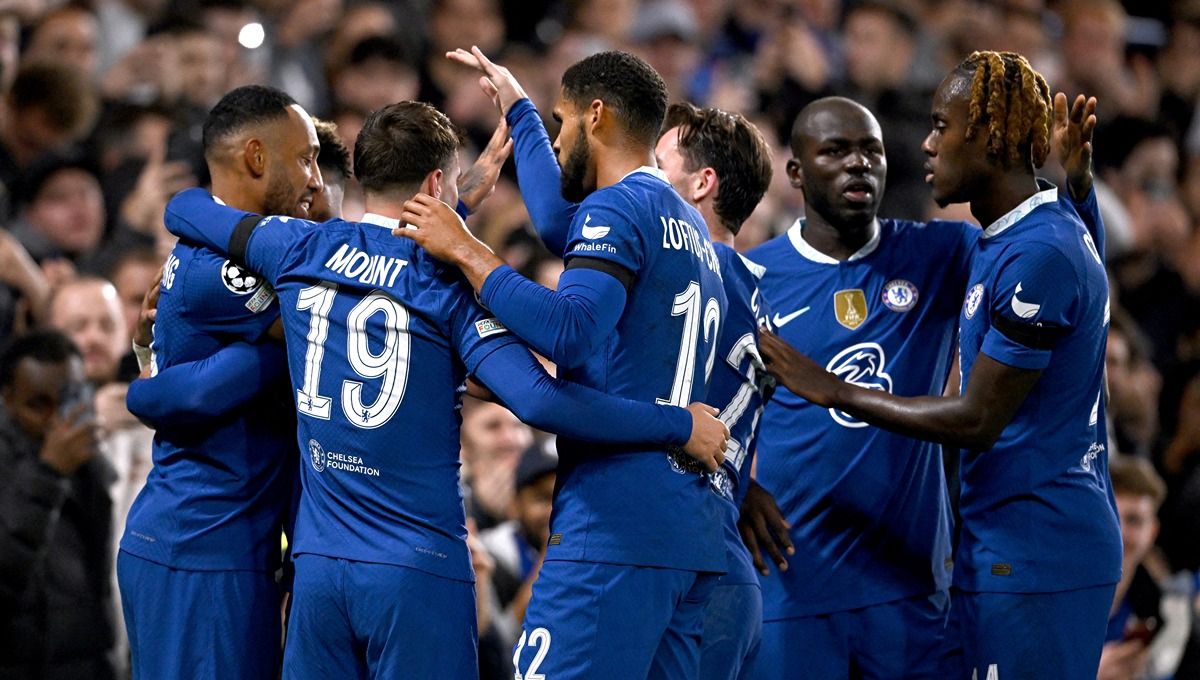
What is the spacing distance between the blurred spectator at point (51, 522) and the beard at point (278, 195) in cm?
210

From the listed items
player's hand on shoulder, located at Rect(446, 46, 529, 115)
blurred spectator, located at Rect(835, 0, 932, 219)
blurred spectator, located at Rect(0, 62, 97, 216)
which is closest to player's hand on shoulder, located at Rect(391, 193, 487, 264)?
player's hand on shoulder, located at Rect(446, 46, 529, 115)

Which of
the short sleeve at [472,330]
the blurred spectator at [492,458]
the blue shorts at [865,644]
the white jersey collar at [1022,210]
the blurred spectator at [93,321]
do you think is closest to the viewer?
the short sleeve at [472,330]

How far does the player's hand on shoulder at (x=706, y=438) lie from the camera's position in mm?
4844

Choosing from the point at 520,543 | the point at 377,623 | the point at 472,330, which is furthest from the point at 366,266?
the point at 520,543

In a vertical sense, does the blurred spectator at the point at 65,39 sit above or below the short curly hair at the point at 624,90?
above

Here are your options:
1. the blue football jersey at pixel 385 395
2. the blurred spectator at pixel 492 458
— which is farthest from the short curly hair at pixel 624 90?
the blurred spectator at pixel 492 458

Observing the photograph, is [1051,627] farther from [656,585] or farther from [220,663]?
[220,663]

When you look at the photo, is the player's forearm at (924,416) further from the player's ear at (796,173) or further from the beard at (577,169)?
the beard at (577,169)

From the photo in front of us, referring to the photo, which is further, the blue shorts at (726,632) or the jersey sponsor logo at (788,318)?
the jersey sponsor logo at (788,318)

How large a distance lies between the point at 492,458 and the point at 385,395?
402cm

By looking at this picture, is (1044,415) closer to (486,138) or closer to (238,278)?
(238,278)

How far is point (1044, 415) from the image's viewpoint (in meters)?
5.39

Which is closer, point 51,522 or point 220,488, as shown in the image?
point 220,488

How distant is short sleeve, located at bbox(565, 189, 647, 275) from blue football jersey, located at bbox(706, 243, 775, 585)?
0.53 meters
